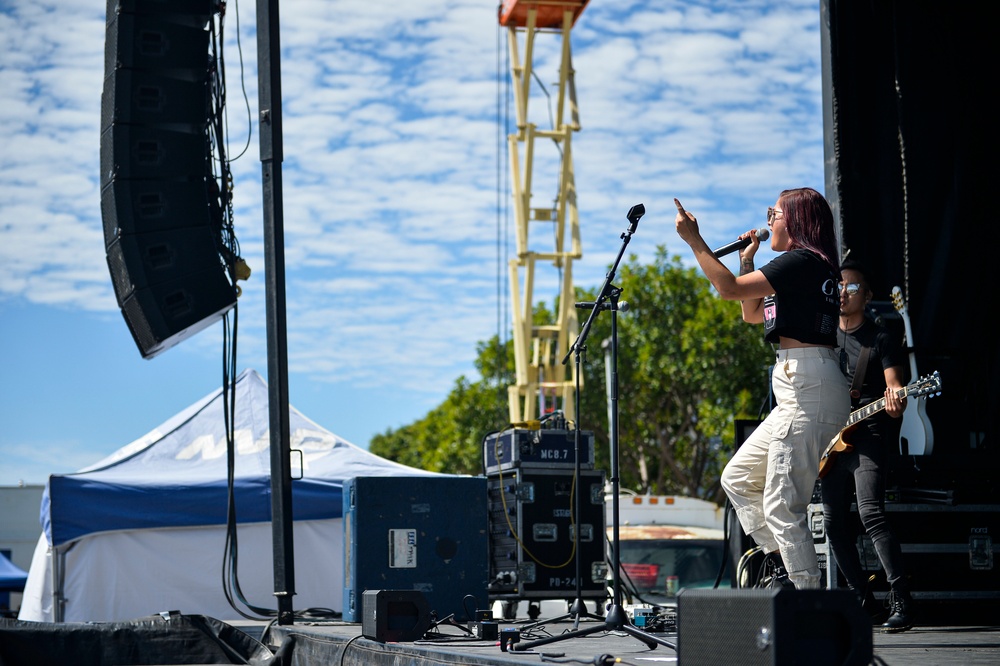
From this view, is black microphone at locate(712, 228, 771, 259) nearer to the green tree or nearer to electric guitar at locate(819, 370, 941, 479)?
electric guitar at locate(819, 370, 941, 479)

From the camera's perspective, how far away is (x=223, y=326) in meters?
7.31

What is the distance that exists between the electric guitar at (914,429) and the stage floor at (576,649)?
92 cm

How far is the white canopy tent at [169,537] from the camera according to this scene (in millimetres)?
8562

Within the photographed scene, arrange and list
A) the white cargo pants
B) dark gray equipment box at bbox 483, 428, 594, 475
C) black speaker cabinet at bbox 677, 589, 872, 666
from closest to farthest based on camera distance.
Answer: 1. black speaker cabinet at bbox 677, 589, 872, 666
2. the white cargo pants
3. dark gray equipment box at bbox 483, 428, 594, 475

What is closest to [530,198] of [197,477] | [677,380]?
[677,380]

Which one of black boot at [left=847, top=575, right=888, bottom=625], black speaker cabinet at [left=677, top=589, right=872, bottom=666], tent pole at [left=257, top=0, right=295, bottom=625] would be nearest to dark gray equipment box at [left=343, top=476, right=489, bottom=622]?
tent pole at [left=257, top=0, right=295, bottom=625]

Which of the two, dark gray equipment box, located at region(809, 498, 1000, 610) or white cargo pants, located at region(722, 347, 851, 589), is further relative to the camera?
dark gray equipment box, located at region(809, 498, 1000, 610)

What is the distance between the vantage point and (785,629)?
236cm

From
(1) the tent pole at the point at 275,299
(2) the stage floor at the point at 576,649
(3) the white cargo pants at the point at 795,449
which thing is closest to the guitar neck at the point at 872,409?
(3) the white cargo pants at the point at 795,449

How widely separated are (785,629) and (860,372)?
2933mm

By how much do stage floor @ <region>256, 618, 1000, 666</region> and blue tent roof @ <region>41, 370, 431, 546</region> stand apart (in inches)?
118

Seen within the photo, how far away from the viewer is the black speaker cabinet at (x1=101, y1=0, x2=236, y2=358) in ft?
22.7

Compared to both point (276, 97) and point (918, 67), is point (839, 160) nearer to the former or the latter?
point (918, 67)

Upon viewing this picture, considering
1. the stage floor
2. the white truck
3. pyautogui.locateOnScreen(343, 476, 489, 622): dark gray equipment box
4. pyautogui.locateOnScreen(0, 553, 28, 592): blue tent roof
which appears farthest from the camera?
pyautogui.locateOnScreen(0, 553, 28, 592): blue tent roof
